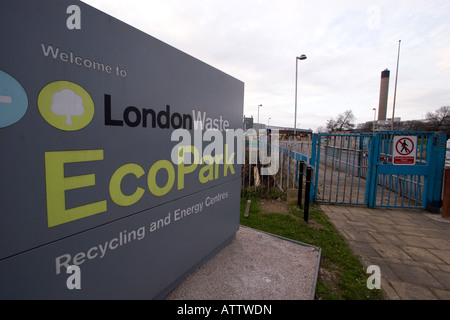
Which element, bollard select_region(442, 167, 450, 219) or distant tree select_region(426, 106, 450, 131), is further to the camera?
distant tree select_region(426, 106, 450, 131)

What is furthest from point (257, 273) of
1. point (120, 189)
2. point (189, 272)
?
point (120, 189)

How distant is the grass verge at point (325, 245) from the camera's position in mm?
2926

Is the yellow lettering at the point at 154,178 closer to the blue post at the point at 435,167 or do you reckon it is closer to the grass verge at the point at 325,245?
the grass verge at the point at 325,245

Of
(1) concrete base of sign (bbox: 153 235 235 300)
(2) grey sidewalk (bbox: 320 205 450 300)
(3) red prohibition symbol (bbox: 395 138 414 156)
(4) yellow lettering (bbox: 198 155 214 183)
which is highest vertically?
(3) red prohibition symbol (bbox: 395 138 414 156)

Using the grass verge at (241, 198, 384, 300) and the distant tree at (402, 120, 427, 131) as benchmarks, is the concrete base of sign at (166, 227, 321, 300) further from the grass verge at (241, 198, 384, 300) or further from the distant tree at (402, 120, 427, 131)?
the distant tree at (402, 120, 427, 131)

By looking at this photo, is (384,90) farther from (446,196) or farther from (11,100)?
(11,100)

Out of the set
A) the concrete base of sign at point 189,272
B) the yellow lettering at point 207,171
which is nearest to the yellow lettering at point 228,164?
the yellow lettering at point 207,171

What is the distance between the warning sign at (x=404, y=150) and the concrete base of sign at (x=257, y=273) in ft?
13.3

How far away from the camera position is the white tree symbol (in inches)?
59.7

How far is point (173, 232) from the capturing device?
2.65 meters

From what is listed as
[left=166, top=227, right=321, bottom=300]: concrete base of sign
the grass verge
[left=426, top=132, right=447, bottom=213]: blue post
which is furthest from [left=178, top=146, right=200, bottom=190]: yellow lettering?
[left=426, top=132, right=447, bottom=213]: blue post

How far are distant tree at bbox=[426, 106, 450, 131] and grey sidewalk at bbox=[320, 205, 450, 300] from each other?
47.2m

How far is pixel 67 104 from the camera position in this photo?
1.58 meters

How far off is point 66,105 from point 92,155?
1.25ft
